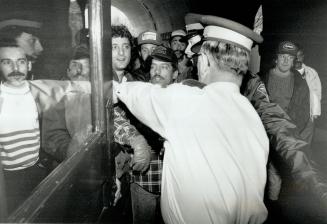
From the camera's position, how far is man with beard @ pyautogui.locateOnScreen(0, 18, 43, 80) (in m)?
1.18

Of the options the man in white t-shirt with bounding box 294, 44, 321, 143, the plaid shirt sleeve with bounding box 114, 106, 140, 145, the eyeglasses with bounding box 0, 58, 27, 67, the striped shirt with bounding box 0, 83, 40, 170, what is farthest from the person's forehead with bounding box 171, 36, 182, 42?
the eyeglasses with bounding box 0, 58, 27, 67

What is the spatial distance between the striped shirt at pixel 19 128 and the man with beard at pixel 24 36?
0.48 feet

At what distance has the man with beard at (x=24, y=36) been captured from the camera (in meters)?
1.18

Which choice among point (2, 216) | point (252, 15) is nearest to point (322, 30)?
point (252, 15)

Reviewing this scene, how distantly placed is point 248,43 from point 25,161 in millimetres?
1364

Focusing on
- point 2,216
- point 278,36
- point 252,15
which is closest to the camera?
point 2,216

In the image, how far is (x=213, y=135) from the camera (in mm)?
1641

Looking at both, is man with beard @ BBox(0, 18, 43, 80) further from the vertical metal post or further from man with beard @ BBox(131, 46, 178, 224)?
man with beard @ BBox(131, 46, 178, 224)

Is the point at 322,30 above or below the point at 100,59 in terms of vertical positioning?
above

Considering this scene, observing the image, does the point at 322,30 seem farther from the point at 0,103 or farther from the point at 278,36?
the point at 0,103

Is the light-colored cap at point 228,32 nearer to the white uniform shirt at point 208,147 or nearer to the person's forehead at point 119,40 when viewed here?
the white uniform shirt at point 208,147

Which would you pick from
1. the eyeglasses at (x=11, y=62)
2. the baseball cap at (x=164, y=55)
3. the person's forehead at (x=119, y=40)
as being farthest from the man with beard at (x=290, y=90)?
the eyeglasses at (x=11, y=62)

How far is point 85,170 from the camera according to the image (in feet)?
4.53

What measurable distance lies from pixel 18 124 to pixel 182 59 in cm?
405
